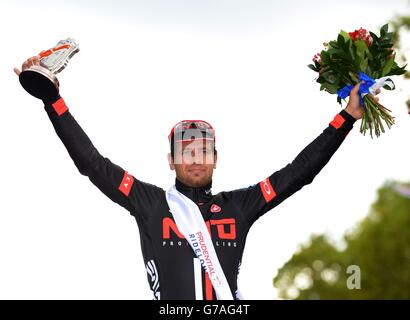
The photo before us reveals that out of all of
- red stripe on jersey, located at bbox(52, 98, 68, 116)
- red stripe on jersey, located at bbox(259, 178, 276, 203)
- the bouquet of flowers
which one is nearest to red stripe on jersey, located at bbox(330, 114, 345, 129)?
the bouquet of flowers

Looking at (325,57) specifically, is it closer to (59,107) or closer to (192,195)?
(192,195)

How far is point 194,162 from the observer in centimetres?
814

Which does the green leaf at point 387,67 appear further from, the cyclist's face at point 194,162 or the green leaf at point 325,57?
the cyclist's face at point 194,162

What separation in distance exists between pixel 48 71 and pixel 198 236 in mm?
1854

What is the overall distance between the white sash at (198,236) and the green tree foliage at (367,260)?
2633cm

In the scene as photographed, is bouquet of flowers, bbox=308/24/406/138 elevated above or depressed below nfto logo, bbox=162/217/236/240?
above

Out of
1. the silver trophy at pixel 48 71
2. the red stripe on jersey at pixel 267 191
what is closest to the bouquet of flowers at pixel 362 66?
the red stripe on jersey at pixel 267 191

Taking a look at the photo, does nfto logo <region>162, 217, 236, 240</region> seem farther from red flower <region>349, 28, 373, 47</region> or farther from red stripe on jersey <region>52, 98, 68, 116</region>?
red flower <region>349, 28, 373, 47</region>

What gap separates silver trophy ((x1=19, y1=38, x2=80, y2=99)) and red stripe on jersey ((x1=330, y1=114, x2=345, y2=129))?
2312mm

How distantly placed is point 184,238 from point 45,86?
172 centimetres

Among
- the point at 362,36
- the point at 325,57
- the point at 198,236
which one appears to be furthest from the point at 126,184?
the point at 362,36

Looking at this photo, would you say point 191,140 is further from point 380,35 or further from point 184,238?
point 380,35

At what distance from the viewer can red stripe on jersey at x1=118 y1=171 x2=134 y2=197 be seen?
809 centimetres
